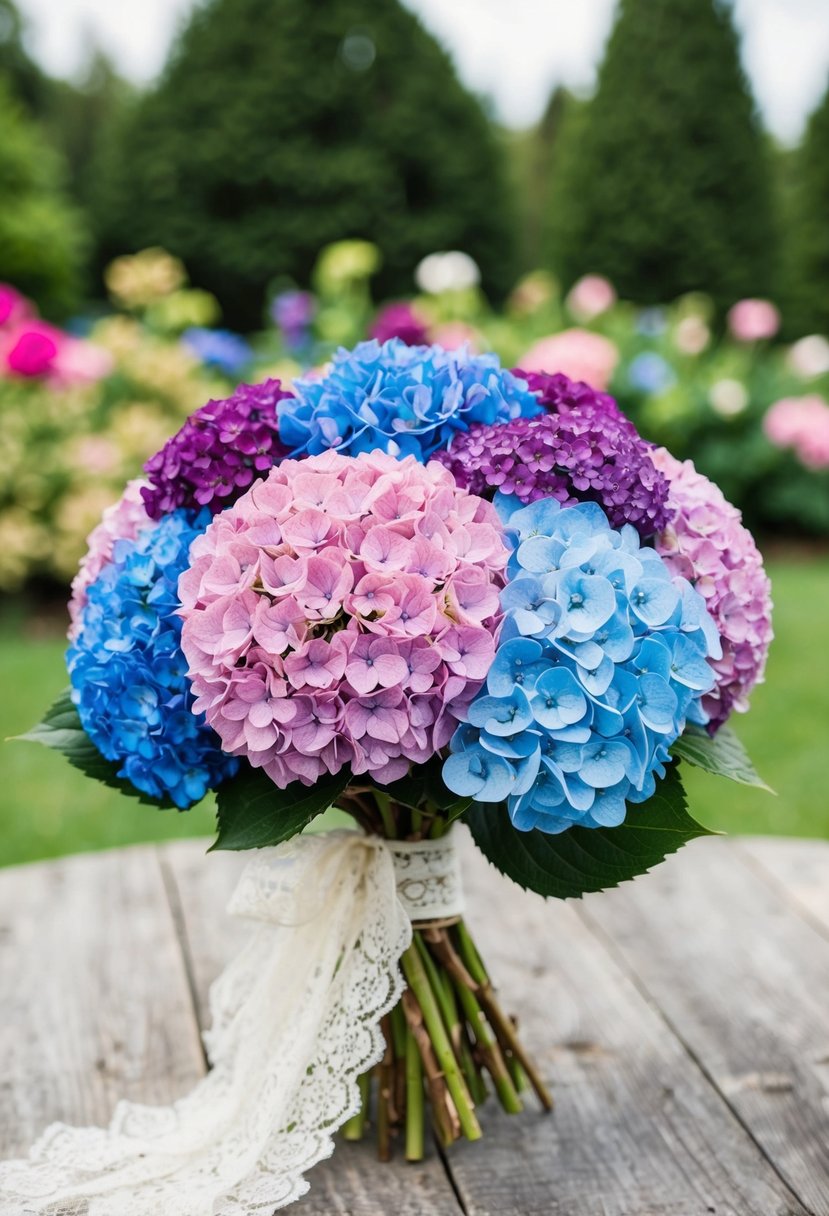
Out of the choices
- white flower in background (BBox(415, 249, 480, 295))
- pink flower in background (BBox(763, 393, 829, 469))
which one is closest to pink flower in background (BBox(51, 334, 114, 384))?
white flower in background (BBox(415, 249, 480, 295))

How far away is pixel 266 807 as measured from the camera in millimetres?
1165

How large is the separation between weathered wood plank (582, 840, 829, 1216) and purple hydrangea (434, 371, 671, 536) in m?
0.67

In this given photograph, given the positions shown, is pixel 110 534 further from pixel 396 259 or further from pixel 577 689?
pixel 396 259

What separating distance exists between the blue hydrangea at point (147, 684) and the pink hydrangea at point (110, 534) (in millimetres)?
110

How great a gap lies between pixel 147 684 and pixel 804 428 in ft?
19.0

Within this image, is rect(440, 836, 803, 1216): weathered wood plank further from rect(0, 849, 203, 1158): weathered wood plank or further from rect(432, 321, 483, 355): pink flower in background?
rect(432, 321, 483, 355): pink flower in background

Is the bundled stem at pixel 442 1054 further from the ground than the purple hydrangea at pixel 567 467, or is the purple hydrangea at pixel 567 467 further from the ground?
the purple hydrangea at pixel 567 467

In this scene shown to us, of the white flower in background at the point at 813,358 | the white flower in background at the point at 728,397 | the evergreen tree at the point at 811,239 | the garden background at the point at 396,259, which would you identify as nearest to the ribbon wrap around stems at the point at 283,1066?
the garden background at the point at 396,259

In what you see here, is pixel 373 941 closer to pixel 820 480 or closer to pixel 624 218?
pixel 820 480

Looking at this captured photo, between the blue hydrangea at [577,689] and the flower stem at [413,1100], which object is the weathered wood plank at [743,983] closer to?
the flower stem at [413,1100]

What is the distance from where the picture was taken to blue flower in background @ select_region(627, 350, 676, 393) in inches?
245

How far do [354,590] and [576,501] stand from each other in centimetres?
24

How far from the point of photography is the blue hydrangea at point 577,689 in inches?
41.6

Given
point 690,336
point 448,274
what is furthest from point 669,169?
point 448,274
